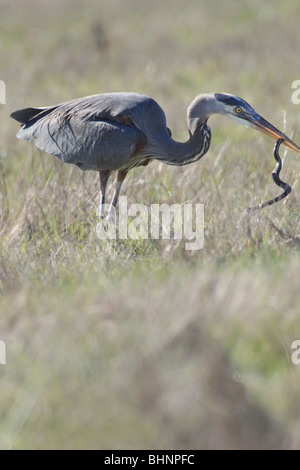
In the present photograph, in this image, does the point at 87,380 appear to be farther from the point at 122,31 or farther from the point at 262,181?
the point at 122,31

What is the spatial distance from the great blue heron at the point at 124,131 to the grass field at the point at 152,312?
359 millimetres

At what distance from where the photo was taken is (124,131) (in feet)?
18.1

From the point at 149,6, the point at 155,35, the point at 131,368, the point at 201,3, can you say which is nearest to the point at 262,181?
the point at 131,368

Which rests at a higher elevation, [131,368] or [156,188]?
[156,188]

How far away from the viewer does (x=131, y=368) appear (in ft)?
10.1

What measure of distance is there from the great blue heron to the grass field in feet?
1.18

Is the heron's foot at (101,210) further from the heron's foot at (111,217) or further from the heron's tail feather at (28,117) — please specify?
the heron's tail feather at (28,117)

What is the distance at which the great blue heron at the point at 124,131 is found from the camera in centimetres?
551

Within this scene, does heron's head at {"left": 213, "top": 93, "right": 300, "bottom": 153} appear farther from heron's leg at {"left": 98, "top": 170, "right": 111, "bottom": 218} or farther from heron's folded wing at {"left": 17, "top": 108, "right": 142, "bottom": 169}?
heron's leg at {"left": 98, "top": 170, "right": 111, "bottom": 218}

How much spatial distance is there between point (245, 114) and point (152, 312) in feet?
8.25

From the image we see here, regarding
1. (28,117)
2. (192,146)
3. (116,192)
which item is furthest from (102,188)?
(28,117)

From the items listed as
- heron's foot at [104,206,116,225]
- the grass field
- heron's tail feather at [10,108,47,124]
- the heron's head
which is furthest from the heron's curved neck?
heron's tail feather at [10,108,47,124]

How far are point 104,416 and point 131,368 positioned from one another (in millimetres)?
223
